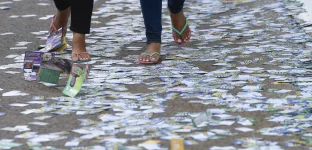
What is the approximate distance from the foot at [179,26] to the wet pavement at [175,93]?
81mm

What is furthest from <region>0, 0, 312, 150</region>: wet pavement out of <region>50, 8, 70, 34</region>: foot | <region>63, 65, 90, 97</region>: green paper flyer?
<region>50, 8, 70, 34</region>: foot

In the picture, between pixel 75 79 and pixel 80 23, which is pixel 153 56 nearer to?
pixel 80 23

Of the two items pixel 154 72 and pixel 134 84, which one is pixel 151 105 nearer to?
pixel 134 84

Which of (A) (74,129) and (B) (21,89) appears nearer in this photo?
(A) (74,129)

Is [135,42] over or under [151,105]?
under

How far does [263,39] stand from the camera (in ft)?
21.0

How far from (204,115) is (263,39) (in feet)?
8.49

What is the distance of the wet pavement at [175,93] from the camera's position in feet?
12.1

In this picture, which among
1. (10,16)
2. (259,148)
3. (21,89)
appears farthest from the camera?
(10,16)

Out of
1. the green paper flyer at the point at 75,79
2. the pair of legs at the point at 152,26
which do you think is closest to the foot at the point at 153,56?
the pair of legs at the point at 152,26

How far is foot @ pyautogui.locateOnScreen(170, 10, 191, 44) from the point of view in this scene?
628 cm

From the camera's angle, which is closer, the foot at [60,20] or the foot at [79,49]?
the foot at [79,49]

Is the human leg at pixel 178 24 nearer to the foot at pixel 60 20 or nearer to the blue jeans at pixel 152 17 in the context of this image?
the blue jeans at pixel 152 17

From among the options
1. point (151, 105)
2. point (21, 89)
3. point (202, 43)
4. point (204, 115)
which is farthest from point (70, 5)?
point (204, 115)
